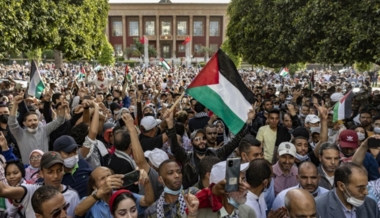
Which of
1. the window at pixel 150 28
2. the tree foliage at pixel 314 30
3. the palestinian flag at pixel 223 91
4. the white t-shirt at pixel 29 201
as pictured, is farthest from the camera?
the window at pixel 150 28

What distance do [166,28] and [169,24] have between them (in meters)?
0.93

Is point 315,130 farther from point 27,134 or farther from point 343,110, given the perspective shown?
point 27,134

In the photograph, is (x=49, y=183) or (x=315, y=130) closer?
(x=49, y=183)

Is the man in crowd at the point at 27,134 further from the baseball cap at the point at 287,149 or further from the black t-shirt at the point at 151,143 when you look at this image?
the baseball cap at the point at 287,149

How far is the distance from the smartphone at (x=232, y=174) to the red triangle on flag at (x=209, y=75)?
2118mm

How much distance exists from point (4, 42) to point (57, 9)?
5630 millimetres

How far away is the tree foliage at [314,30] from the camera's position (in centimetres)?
1005

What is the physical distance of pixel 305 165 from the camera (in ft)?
12.2

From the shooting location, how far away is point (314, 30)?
12.2m

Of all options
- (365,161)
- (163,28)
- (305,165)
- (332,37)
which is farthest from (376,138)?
(163,28)

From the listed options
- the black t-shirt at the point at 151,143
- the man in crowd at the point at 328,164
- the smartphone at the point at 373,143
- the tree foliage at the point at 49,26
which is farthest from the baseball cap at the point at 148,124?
the tree foliage at the point at 49,26

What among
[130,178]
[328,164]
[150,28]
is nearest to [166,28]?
[150,28]

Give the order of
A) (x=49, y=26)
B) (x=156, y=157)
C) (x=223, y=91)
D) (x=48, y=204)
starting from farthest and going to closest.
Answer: (x=49, y=26)
(x=223, y=91)
(x=156, y=157)
(x=48, y=204)

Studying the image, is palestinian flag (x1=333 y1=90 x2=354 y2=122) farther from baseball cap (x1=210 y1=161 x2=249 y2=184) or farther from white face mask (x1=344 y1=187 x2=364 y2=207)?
baseball cap (x1=210 y1=161 x2=249 y2=184)
